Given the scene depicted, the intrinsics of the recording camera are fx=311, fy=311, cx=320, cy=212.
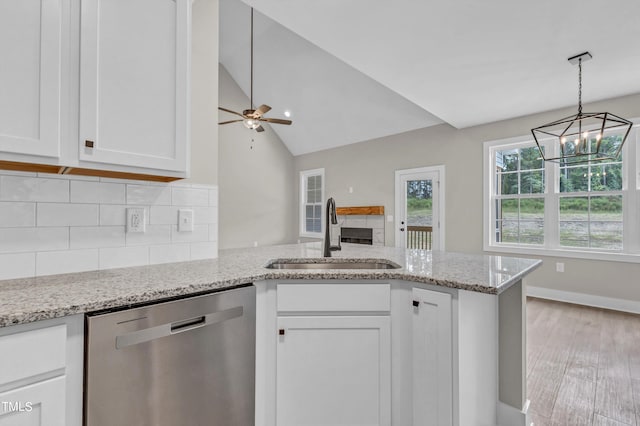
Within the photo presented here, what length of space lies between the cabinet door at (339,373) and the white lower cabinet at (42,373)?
74 cm

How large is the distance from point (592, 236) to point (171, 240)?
5.00 meters

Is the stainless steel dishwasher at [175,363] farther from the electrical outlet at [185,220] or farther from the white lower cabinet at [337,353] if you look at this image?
the electrical outlet at [185,220]

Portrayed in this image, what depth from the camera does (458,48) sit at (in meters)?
2.80

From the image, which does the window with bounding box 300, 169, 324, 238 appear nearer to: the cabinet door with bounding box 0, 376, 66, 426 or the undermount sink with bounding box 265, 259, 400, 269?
the undermount sink with bounding box 265, 259, 400, 269

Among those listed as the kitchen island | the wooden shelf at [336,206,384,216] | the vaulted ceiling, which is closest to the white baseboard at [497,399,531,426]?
the kitchen island

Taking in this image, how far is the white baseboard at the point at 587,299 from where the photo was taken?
375 centimetres

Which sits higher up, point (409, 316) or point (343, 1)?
point (343, 1)

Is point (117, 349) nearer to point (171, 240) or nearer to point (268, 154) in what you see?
point (171, 240)

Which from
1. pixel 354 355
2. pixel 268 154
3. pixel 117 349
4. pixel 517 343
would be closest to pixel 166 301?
pixel 117 349

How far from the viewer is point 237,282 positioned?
4.36 feet

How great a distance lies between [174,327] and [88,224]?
74 centimetres

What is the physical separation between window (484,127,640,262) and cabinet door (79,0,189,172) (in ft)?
15.2

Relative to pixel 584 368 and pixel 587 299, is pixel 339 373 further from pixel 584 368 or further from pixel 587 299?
pixel 587 299

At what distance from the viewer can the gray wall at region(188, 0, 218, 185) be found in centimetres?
188
